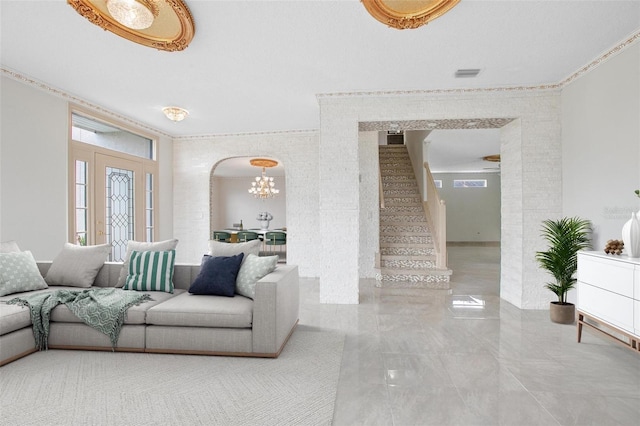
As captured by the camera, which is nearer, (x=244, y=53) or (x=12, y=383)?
(x=12, y=383)

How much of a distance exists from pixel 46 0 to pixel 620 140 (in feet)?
17.6

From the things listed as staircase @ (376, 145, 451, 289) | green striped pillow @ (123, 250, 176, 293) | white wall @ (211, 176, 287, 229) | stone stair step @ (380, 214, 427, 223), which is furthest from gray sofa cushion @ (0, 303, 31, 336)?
white wall @ (211, 176, 287, 229)

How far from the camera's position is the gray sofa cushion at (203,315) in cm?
296

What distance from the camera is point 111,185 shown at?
229 inches

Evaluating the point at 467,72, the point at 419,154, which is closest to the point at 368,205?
the point at 419,154

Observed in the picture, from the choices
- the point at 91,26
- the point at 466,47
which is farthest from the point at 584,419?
the point at 91,26

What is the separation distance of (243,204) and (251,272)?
1049 cm

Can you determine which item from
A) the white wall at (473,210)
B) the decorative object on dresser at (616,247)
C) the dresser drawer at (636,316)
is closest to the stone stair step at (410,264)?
the decorative object on dresser at (616,247)

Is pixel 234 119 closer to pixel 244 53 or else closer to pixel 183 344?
pixel 244 53

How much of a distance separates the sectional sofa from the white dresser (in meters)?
2.84

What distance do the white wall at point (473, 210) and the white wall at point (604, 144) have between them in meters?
8.29

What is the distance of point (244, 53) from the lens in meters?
3.57

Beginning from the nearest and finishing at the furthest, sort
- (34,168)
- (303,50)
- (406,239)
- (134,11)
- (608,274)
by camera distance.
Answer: (134,11), (608,274), (303,50), (34,168), (406,239)

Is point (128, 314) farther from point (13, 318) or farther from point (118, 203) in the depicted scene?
point (118, 203)
